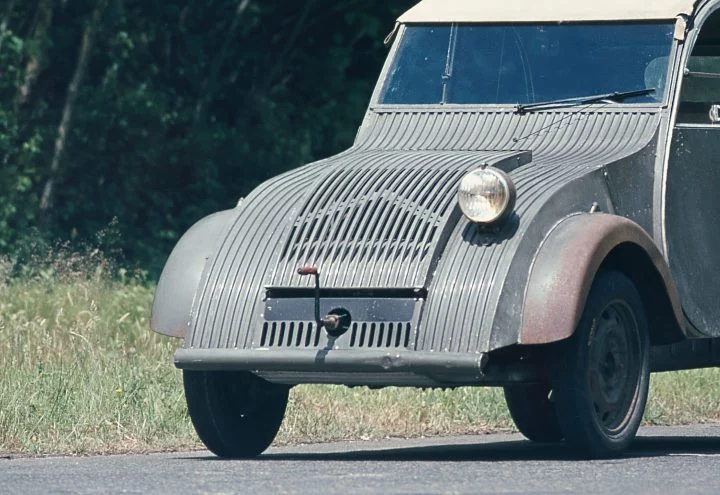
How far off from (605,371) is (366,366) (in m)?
1.18

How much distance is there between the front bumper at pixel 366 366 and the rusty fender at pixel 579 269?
0.31 m

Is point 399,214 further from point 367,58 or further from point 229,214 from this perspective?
point 367,58

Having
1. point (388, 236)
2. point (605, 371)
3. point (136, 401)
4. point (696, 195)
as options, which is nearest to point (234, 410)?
point (388, 236)

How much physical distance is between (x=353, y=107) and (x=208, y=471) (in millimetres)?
15209

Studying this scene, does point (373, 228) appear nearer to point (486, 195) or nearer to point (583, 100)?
point (486, 195)

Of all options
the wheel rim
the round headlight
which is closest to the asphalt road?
the wheel rim

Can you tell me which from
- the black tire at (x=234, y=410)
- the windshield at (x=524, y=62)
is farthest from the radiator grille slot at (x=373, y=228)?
the windshield at (x=524, y=62)

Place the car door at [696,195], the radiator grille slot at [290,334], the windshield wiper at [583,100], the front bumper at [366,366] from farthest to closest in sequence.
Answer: the windshield wiper at [583,100] < the car door at [696,195] < the radiator grille slot at [290,334] < the front bumper at [366,366]

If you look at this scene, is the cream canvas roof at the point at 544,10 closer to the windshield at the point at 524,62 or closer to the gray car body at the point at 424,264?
the windshield at the point at 524,62

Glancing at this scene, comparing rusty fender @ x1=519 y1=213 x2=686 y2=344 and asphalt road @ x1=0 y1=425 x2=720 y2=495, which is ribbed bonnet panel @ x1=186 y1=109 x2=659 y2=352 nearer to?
rusty fender @ x1=519 y1=213 x2=686 y2=344

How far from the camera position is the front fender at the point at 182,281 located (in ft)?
28.6

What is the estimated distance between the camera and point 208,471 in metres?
8.03

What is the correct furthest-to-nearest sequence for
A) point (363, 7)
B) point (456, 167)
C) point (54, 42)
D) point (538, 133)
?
point (363, 7) < point (54, 42) < point (538, 133) < point (456, 167)

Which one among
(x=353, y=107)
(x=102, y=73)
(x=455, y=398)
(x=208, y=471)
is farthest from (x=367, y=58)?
(x=208, y=471)
